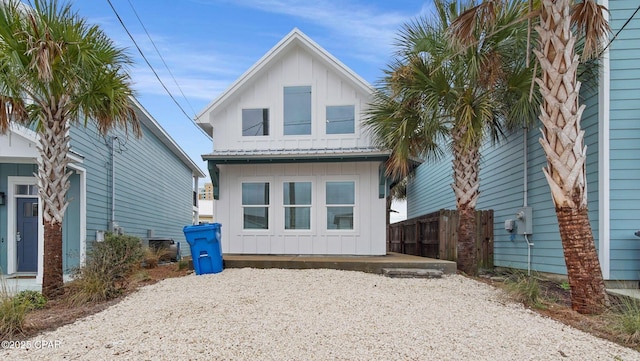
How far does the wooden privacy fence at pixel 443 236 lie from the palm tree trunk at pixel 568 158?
3991mm

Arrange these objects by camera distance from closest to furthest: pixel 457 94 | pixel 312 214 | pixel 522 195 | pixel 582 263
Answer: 1. pixel 582 263
2. pixel 457 94
3. pixel 522 195
4. pixel 312 214

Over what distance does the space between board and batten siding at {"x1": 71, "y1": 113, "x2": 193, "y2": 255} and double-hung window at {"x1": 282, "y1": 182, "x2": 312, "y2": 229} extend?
207 inches

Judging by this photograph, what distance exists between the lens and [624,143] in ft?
20.7

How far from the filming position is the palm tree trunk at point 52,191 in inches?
246

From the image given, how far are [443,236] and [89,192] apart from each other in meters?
9.38

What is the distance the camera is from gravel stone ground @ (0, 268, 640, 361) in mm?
3637

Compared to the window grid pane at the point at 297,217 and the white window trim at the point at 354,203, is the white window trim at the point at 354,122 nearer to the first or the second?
the white window trim at the point at 354,203

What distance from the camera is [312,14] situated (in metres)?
11.9

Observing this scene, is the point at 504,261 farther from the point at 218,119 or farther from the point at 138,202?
the point at 138,202

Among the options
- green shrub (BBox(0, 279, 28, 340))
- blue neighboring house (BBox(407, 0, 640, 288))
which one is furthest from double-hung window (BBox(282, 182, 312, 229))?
green shrub (BBox(0, 279, 28, 340))

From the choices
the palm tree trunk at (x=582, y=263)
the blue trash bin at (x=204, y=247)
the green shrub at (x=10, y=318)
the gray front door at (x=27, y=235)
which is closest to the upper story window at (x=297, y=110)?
the blue trash bin at (x=204, y=247)

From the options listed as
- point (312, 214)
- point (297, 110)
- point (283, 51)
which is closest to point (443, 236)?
point (312, 214)

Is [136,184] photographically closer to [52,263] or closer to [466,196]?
[52,263]

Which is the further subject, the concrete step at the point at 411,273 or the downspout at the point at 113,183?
the downspout at the point at 113,183
